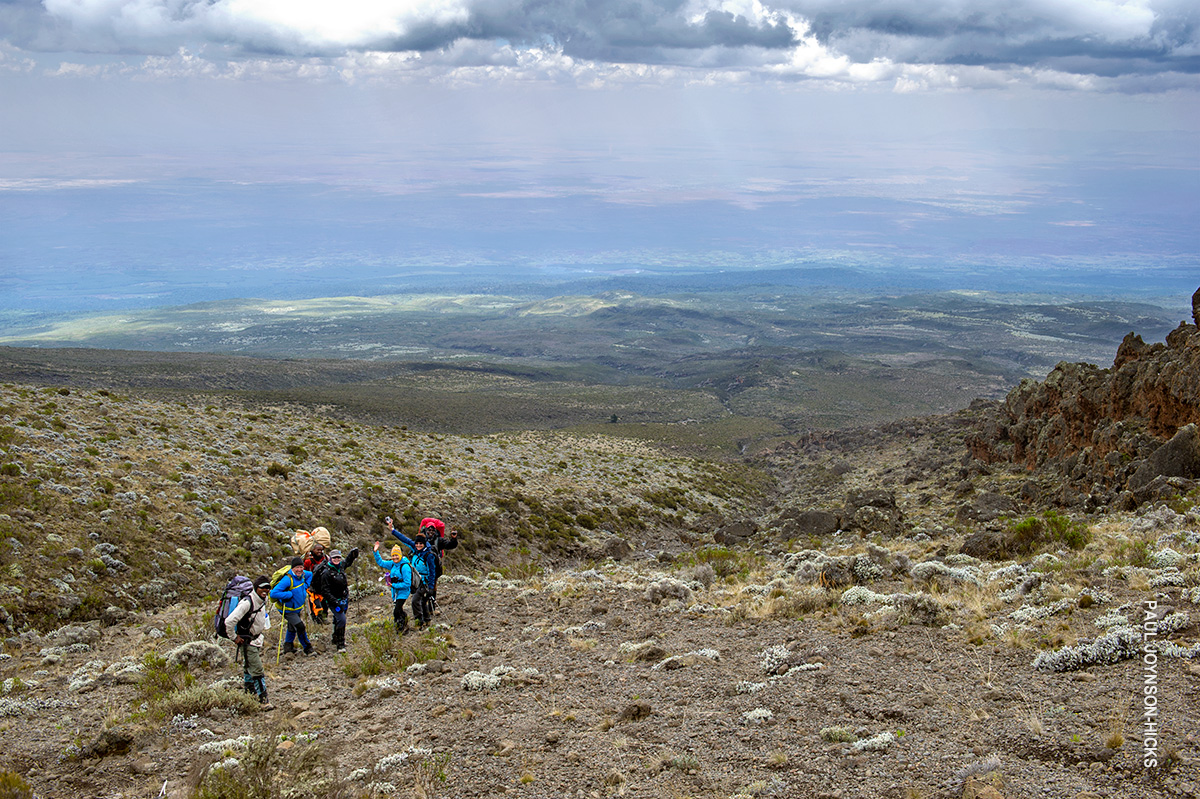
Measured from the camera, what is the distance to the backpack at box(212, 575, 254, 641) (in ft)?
31.1

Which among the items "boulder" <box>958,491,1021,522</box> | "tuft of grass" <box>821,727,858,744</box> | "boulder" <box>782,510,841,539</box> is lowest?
"boulder" <box>782,510,841,539</box>

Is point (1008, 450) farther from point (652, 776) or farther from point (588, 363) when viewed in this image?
point (588, 363)

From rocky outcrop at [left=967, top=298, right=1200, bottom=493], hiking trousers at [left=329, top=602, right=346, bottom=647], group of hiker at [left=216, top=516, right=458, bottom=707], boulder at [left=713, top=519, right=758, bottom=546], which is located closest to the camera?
group of hiker at [left=216, top=516, right=458, bottom=707]

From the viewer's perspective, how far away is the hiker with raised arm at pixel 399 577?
39.2 ft

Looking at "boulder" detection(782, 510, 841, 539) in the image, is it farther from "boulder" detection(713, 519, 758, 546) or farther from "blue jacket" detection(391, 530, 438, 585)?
"blue jacket" detection(391, 530, 438, 585)

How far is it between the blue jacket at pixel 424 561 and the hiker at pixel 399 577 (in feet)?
0.68

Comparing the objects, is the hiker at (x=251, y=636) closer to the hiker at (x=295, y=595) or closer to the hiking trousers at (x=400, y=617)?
the hiker at (x=295, y=595)

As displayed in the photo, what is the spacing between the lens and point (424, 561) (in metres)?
12.5

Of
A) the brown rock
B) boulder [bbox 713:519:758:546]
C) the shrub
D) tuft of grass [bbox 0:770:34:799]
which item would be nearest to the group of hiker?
tuft of grass [bbox 0:770:34:799]

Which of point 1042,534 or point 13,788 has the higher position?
point 13,788

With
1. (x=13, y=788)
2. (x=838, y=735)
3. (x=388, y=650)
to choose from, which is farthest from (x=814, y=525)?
(x=13, y=788)

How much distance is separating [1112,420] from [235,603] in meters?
26.6

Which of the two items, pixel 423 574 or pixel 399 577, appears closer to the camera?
pixel 399 577

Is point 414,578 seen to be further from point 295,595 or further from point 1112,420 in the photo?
point 1112,420
